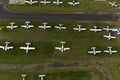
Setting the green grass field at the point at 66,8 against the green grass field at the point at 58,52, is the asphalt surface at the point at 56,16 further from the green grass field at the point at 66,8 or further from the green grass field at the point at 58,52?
the green grass field at the point at 58,52

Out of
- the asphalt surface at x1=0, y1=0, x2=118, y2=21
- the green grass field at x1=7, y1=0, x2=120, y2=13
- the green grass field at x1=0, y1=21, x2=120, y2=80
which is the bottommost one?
the green grass field at x1=0, y1=21, x2=120, y2=80

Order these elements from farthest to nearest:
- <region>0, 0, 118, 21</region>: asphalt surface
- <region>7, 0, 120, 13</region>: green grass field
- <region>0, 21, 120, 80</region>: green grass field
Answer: <region>7, 0, 120, 13</region>: green grass field, <region>0, 0, 118, 21</region>: asphalt surface, <region>0, 21, 120, 80</region>: green grass field

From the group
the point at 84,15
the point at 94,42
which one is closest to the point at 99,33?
the point at 94,42

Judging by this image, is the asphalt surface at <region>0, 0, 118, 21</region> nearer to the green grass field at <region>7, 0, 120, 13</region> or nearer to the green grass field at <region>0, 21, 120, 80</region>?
the green grass field at <region>7, 0, 120, 13</region>

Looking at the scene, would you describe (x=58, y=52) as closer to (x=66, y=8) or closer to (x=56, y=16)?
(x=56, y=16)

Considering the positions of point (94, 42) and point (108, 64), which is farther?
point (94, 42)

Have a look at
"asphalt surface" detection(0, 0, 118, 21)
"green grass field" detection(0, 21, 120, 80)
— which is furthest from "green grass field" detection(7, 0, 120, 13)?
"green grass field" detection(0, 21, 120, 80)

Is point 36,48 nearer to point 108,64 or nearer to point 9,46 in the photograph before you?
point 9,46

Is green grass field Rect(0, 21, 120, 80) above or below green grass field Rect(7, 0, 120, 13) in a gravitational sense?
below

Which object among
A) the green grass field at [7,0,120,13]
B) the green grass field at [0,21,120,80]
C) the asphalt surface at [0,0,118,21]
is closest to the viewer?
the green grass field at [0,21,120,80]
